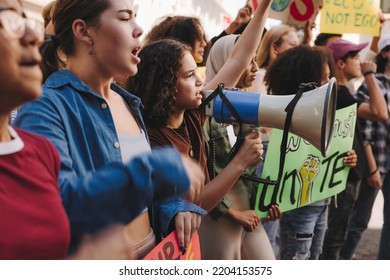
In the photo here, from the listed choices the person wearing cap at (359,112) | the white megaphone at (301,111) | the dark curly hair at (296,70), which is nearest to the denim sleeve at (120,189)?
the white megaphone at (301,111)

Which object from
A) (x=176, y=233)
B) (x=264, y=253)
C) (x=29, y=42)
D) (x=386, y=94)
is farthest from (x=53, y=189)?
(x=386, y=94)

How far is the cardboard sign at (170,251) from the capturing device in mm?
1282

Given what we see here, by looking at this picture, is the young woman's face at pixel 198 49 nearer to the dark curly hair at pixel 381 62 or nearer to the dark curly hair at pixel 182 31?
the dark curly hair at pixel 182 31

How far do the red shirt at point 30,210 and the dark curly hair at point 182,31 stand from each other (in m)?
1.55

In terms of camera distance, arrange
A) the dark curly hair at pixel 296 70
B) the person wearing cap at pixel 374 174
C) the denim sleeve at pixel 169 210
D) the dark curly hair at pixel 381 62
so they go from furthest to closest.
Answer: the dark curly hair at pixel 381 62 → the person wearing cap at pixel 374 174 → the dark curly hair at pixel 296 70 → the denim sleeve at pixel 169 210

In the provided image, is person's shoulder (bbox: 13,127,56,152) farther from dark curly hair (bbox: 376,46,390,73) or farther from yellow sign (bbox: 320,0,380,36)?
dark curly hair (bbox: 376,46,390,73)

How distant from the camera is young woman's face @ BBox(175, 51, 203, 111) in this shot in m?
1.68

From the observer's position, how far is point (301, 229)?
262cm

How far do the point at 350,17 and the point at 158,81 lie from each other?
7.39ft

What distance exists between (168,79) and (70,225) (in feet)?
3.02

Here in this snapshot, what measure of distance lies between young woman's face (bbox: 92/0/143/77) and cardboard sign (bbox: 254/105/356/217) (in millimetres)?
1213

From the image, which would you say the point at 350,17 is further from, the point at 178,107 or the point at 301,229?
the point at 178,107

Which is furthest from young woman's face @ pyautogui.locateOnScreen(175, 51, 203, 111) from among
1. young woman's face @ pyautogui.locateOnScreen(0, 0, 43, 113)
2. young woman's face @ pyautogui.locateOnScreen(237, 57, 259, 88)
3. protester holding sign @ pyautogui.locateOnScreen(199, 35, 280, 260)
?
young woman's face @ pyautogui.locateOnScreen(0, 0, 43, 113)
